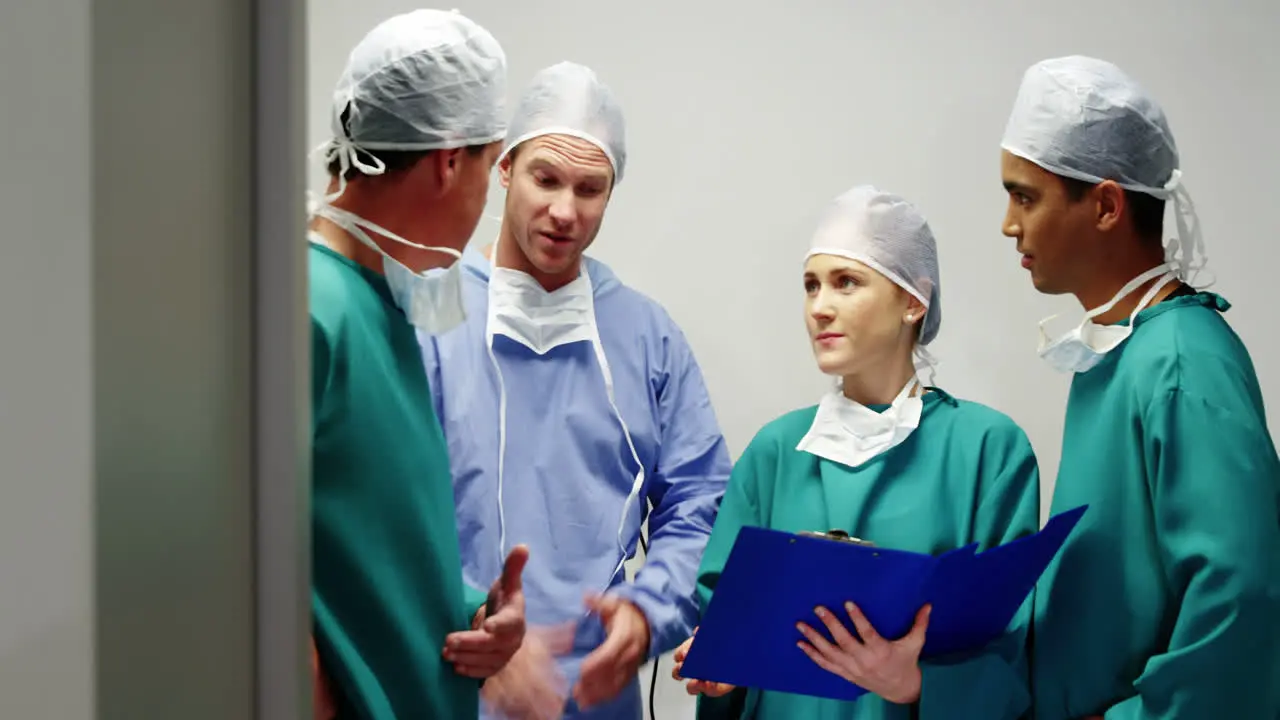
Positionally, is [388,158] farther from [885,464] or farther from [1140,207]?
[1140,207]

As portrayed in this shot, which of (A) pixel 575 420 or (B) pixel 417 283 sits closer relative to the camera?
(B) pixel 417 283

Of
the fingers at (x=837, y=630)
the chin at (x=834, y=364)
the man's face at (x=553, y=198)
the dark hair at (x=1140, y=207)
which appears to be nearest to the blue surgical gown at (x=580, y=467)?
the man's face at (x=553, y=198)

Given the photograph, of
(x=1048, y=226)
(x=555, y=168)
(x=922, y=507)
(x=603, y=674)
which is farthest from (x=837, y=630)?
(x=555, y=168)

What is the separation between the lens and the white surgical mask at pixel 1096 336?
6.06 feet

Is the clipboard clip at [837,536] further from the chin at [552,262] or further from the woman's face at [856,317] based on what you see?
the chin at [552,262]

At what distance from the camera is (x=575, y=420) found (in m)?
2.18

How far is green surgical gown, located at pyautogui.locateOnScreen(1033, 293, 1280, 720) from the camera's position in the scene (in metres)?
1.65

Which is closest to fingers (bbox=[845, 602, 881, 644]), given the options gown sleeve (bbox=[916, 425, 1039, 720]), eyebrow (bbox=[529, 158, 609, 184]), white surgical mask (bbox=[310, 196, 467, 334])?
gown sleeve (bbox=[916, 425, 1039, 720])

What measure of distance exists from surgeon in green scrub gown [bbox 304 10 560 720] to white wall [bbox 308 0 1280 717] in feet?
2.61

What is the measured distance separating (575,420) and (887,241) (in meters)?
0.62

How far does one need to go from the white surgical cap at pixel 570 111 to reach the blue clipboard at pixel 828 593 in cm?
93

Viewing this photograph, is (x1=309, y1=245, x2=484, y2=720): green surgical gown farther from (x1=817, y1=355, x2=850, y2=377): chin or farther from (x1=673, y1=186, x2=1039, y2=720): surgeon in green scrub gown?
(x1=817, y1=355, x2=850, y2=377): chin

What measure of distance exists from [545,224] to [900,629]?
938mm

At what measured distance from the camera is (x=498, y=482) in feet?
6.95
